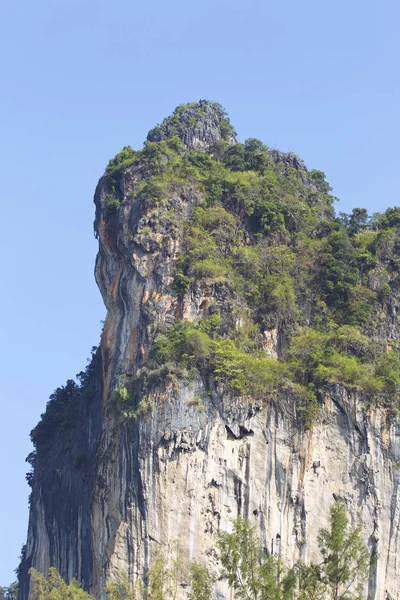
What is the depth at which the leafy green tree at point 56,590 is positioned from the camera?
1574 inches

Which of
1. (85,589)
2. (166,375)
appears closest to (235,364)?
(166,375)

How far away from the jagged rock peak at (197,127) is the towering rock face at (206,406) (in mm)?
4014

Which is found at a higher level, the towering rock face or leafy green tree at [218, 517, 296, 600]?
the towering rock face

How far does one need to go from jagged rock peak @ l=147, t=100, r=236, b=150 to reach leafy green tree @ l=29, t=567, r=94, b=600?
19.0 meters

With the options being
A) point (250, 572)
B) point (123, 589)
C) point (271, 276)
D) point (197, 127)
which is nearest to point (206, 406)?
point (123, 589)

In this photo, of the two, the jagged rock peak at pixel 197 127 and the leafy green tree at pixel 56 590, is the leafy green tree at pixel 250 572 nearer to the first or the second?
the leafy green tree at pixel 56 590

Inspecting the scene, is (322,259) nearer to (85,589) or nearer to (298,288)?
(298,288)

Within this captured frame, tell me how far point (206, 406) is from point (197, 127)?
1752 cm

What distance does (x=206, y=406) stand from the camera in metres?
41.1

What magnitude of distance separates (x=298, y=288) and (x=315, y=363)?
13.2ft

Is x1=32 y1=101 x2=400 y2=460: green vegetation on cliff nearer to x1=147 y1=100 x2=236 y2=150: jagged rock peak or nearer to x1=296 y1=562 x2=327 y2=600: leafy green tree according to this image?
x1=147 y1=100 x2=236 y2=150: jagged rock peak

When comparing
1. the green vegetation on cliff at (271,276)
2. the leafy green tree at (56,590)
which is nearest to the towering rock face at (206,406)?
the green vegetation on cliff at (271,276)

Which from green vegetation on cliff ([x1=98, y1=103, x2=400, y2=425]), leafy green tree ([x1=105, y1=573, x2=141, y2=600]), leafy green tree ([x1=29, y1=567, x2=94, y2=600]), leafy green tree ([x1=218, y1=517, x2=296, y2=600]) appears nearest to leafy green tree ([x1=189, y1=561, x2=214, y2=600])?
leafy green tree ([x1=218, y1=517, x2=296, y2=600])

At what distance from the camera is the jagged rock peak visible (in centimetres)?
5494
